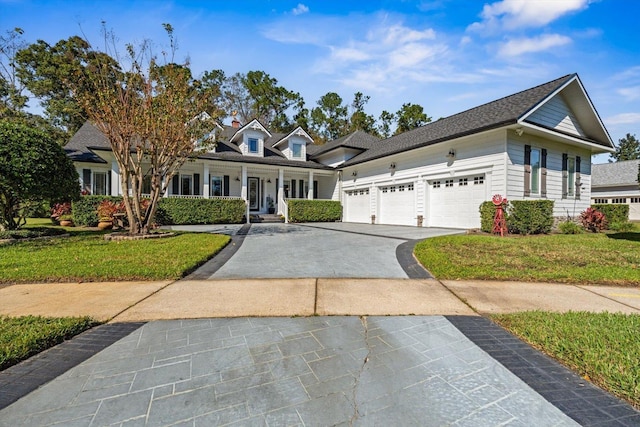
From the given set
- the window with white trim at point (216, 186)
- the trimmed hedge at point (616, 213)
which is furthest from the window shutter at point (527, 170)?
the window with white trim at point (216, 186)

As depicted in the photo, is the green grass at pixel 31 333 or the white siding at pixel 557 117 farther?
the white siding at pixel 557 117

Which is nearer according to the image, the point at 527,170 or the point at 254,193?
the point at 527,170

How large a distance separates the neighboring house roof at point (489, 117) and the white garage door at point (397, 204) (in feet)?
6.63

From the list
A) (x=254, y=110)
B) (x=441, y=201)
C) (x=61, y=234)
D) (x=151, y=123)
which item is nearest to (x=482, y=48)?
(x=441, y=201)

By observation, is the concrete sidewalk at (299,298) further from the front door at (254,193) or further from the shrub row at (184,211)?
the front door at (254,193)

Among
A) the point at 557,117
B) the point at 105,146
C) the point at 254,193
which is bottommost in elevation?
the point at 254,193

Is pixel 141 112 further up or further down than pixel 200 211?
further up

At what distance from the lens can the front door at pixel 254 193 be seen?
19.3 m

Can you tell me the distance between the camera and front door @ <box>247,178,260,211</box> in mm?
19297

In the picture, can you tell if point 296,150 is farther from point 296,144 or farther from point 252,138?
point 252,138

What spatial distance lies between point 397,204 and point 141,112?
12263 mm

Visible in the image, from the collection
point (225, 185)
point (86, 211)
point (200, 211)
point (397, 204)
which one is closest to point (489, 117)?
point (397, 204)

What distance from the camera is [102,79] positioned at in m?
8.79

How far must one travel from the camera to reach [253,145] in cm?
1873
